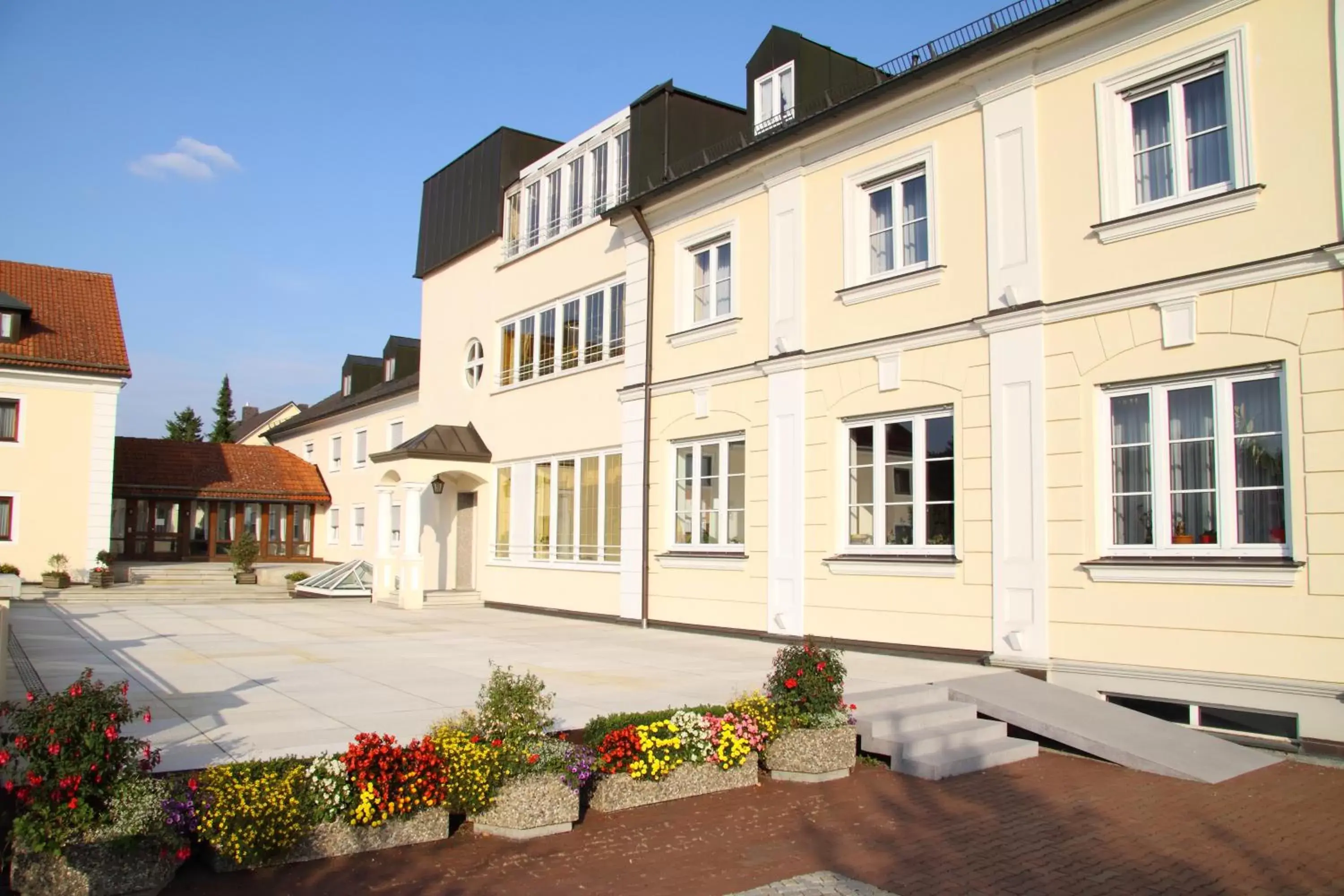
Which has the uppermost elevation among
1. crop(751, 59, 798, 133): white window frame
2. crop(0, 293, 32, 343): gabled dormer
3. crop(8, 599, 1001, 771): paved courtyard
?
crop(751, 59, 798, 133): white window frame

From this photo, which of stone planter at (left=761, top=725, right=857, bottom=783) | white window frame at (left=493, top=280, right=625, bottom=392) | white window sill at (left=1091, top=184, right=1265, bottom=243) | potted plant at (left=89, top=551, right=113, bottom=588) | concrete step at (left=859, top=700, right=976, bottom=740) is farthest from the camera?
potted plant at (left=89, top=551, right=113, bottom=588)

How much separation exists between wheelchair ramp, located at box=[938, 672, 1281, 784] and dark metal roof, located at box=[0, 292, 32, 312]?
2682cm

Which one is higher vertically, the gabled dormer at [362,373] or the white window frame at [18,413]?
the gabled dormer at [362,373]

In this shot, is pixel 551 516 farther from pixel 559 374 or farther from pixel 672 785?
pixel 672 785

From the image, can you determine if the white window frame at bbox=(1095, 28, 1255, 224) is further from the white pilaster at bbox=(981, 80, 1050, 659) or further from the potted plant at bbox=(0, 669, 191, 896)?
the potted plant at bbox=(0, 669, 191, 896)

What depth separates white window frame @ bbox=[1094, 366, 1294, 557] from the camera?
894 centimetres

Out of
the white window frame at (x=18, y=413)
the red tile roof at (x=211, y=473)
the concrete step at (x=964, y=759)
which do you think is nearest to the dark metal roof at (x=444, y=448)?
the white window frame at (x=18, y=413)

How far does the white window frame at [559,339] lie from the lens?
60.3ft

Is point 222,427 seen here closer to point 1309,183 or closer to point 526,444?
point 526,444

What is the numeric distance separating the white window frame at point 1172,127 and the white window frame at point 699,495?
6.09 meters

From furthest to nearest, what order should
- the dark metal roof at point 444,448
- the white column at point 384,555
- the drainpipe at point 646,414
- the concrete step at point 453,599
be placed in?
the white column at point 384,555
the concrete step at point 453,599
the dark metal roof at point 444,448
the drainpipe at point 646,414

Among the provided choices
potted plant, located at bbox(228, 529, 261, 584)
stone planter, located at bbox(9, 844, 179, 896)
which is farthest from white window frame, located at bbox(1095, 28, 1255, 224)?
potted plant, located at bbox(228, 529, 261, 584)

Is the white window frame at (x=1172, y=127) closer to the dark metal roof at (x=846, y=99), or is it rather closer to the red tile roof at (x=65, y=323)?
the dark metal roof at (x=846, y=99)

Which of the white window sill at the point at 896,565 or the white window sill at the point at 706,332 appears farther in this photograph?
the white window sill at the point at 706,332
